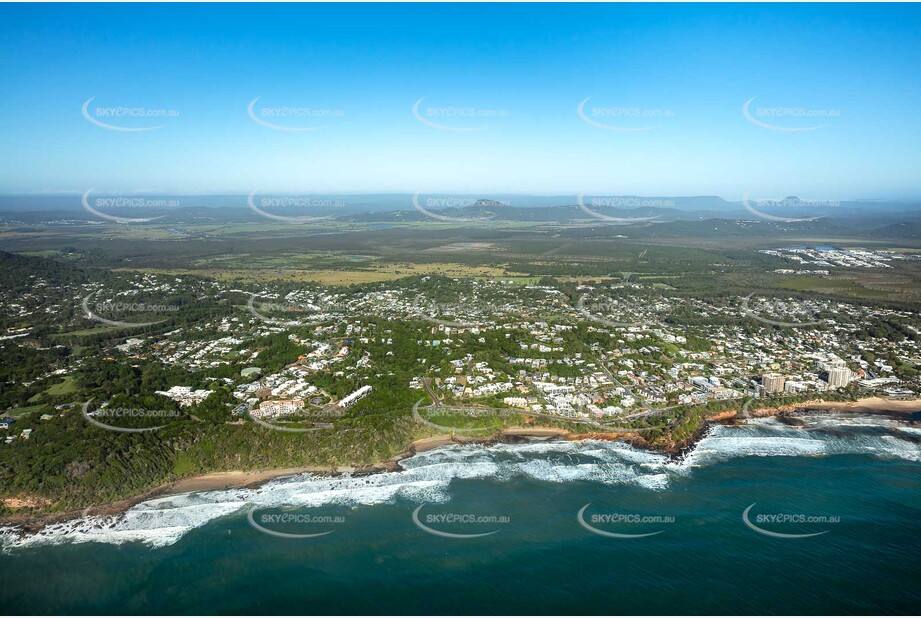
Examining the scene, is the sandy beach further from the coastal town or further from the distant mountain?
the distant mountain

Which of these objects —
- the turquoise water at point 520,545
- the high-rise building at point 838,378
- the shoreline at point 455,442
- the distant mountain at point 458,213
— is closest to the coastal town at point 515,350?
the high-rise building at point 838,378

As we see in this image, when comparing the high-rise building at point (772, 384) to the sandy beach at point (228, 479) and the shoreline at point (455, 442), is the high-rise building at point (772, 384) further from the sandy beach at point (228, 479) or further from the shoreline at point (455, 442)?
the sandy beach at point (228, 479)

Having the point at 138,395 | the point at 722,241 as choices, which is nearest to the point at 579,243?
the point at 722,241

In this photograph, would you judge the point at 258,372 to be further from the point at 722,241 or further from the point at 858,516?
the point at 722,241

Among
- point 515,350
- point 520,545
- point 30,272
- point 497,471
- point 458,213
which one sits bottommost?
point 520,545

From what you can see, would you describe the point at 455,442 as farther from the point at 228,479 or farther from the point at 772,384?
the point at 772,384

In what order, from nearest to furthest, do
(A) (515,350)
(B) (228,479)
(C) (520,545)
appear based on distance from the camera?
(C) (520,545)
(B) (228,479)
(A) (515,350)

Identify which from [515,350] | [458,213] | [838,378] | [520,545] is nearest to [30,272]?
[515,350]
